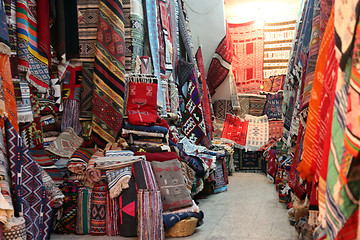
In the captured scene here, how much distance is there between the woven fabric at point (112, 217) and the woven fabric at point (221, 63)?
183 inches

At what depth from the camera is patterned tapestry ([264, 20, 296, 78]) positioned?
8.54 m

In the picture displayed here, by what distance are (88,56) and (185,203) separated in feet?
5.31

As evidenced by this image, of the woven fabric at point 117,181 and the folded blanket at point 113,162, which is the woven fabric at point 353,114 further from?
the folded blanket at point 113,162

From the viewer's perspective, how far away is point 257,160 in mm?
7047

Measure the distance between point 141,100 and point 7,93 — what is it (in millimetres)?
1416

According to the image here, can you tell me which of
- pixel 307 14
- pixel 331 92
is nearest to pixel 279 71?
pixel 307 14

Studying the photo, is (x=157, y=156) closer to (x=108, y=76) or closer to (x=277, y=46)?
(x=108, y=76)

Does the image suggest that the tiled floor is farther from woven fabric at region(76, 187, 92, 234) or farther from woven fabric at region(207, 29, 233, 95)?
woven fabric at region(207, 29, 233, 95)

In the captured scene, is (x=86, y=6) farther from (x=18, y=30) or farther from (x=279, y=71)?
(x=279, y=71)

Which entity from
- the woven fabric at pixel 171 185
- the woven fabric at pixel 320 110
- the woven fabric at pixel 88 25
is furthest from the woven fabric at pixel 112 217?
the woven fabric at pixel 320 110

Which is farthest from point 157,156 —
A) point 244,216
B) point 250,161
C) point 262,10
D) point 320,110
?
point 262,10

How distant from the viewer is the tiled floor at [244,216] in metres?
3.03

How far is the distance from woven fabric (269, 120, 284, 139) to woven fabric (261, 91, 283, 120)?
25 centimetres

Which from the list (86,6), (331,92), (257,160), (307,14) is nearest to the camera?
(331,92)
